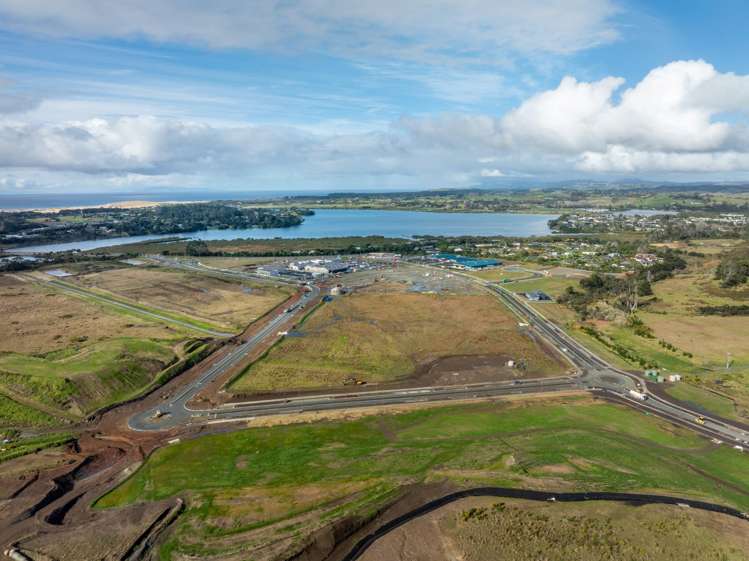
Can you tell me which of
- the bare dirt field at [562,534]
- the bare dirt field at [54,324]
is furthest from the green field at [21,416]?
the bare dirt field at [562,534]

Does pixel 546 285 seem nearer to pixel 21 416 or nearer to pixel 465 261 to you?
pixel 465 261

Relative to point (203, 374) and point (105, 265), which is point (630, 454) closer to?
point (203, 374)

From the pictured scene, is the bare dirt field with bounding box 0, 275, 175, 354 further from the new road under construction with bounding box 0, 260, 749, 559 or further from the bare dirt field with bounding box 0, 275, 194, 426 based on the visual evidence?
the new road under construction with bounding box 0, 260, 749, 559

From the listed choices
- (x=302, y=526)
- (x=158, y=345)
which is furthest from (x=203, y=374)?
(x=302, y=526)

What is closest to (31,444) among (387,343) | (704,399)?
(387,343)

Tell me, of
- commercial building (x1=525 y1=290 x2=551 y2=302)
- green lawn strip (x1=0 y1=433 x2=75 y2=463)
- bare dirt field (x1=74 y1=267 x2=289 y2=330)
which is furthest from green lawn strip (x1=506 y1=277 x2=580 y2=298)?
green lawn strip (x1=0 y1=433 x2=75 y2=463)
